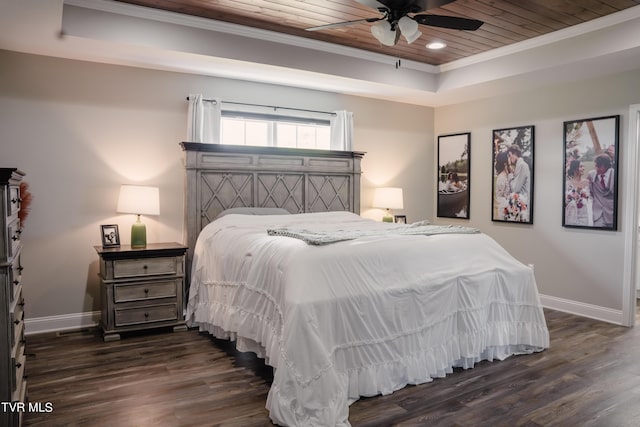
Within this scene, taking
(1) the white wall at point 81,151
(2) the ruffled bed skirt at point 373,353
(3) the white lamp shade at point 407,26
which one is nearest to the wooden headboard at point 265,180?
(1) the white wall at point 81,151

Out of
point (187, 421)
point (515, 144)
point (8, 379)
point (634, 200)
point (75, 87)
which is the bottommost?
point (187, 421)

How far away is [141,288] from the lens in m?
4.00

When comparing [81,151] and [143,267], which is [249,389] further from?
[81,151]

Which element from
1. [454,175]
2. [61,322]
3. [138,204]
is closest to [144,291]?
[138,204]

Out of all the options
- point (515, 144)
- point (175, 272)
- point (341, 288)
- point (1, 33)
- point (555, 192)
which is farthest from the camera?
point (515, 144)

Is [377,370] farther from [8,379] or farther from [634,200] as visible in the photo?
[634,200]

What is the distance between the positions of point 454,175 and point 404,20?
3.58 meters

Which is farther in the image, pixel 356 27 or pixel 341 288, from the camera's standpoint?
pixel 356 27

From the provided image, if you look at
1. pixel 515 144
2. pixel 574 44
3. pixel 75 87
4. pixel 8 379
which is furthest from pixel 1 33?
pixel 515 144

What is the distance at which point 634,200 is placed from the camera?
437cm

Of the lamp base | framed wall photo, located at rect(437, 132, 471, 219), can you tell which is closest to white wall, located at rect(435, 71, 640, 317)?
framed wall photo, located at rect(437, 132, 471, 219)

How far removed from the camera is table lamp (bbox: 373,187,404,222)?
579 cm

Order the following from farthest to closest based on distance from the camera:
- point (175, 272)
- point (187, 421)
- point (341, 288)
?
1. point (175, 272)
2. point (341, 288)
3. point (187, 421)

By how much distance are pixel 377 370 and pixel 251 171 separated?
2731 mm
